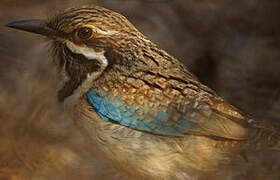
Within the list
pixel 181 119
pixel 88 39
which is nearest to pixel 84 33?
pixel 88 39

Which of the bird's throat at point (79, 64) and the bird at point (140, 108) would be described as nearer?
the bird at point (140, 108)

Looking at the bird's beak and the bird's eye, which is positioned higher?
the bird's eye

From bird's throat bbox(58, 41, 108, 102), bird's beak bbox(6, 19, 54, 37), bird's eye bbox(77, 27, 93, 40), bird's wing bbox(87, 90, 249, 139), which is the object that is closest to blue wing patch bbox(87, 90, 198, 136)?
bird's wing bbox(87, 90, 249, 139)

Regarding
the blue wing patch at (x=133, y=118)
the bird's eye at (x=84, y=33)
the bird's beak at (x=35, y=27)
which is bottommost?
the blue wing patch at (x=133, y=118)

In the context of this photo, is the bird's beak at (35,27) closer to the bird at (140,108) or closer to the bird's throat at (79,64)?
the bird at (140,108)

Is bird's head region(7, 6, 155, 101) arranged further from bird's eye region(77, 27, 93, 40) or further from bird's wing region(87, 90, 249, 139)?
bird's wing region(87, 90, 249, 139)

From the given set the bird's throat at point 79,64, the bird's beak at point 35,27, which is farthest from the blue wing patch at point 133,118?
the bird's beak at point 35,27

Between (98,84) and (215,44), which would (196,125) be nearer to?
(98,84)
